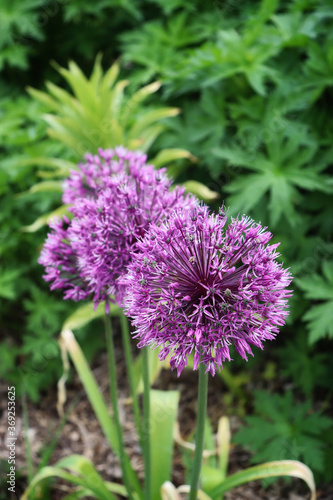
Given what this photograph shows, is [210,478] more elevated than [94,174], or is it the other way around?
[94,174]

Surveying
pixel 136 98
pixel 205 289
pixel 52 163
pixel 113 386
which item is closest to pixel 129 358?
pixel 113 386

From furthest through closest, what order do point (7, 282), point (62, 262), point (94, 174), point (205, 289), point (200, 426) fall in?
point (7, 282) < point (94, 174) < point (62, 262) < point (200, 426) < point (205, 289)

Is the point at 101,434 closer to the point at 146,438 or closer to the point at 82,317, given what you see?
the point at 82,317

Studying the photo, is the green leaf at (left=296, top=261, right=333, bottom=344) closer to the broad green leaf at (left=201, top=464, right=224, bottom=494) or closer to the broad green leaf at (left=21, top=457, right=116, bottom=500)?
the broad green leaf at (left=201, top=464, right=224, bottom=494)

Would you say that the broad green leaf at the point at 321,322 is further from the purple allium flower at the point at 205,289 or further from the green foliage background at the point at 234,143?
the purple allium flower at the point at 205,289

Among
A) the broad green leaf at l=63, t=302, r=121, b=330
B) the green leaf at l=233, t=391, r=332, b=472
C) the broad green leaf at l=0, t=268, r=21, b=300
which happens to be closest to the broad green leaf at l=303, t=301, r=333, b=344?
the green leaf at l=233, t=391, r=332, b=472

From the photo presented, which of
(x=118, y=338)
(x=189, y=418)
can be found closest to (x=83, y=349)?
(x=118, y=338)
